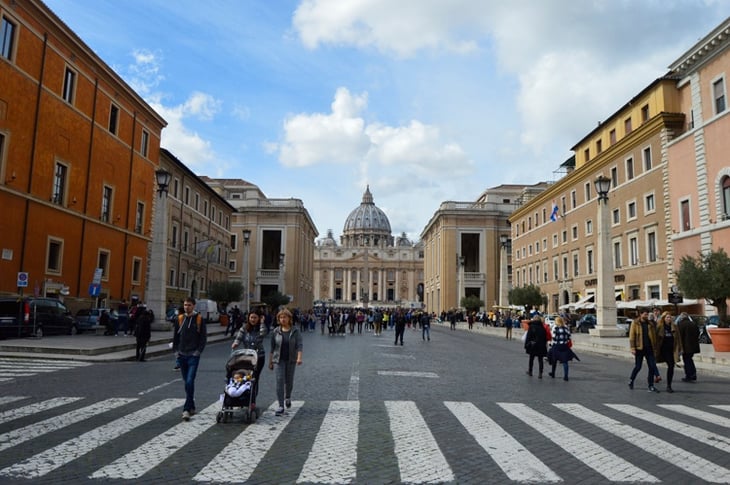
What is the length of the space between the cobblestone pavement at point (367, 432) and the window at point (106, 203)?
22.0 meters

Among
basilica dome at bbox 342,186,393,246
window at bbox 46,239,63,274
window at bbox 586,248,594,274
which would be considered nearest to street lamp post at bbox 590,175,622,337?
window at bbox 586,248,594,274

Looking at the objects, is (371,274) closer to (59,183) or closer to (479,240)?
(479,240)

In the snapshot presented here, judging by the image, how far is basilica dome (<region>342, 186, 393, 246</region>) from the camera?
186250 millimetres

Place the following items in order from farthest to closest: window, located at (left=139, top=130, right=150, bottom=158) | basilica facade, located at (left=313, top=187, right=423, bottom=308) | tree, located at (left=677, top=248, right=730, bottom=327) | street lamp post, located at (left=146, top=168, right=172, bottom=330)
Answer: basilica facade, located at (left=313, top=187, right=423, bottom=308) < window, located at (left=139, top=130, right=150, bottom=158) < street lamp post, located at (left=146, top=168, right=172, bottom=330) < tree, located at (left=677, top=248, right=730, bottom=327)

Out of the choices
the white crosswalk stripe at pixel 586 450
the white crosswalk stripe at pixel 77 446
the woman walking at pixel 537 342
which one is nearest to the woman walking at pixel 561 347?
the woman walking at pixel 537 342

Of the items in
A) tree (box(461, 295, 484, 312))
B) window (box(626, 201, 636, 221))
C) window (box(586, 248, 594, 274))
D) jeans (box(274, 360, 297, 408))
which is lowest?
jeans (box(274, 360, 297, 408))

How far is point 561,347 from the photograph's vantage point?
44.6 ft

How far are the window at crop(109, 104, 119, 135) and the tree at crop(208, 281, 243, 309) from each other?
1820 cm

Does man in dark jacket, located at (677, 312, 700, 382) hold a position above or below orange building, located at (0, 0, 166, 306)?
below

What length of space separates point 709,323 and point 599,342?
7094 mm

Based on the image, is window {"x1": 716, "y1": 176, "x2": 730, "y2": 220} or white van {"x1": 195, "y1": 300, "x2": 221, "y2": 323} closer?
window {"x1": 716, "y1": 176, "x2": 730, "y2": 220}

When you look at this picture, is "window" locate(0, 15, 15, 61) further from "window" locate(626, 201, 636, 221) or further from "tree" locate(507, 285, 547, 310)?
"tree" locate(507, 285, 547, 310)

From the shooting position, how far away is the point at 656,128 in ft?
116

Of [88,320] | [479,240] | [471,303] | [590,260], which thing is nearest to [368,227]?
[479,240]
